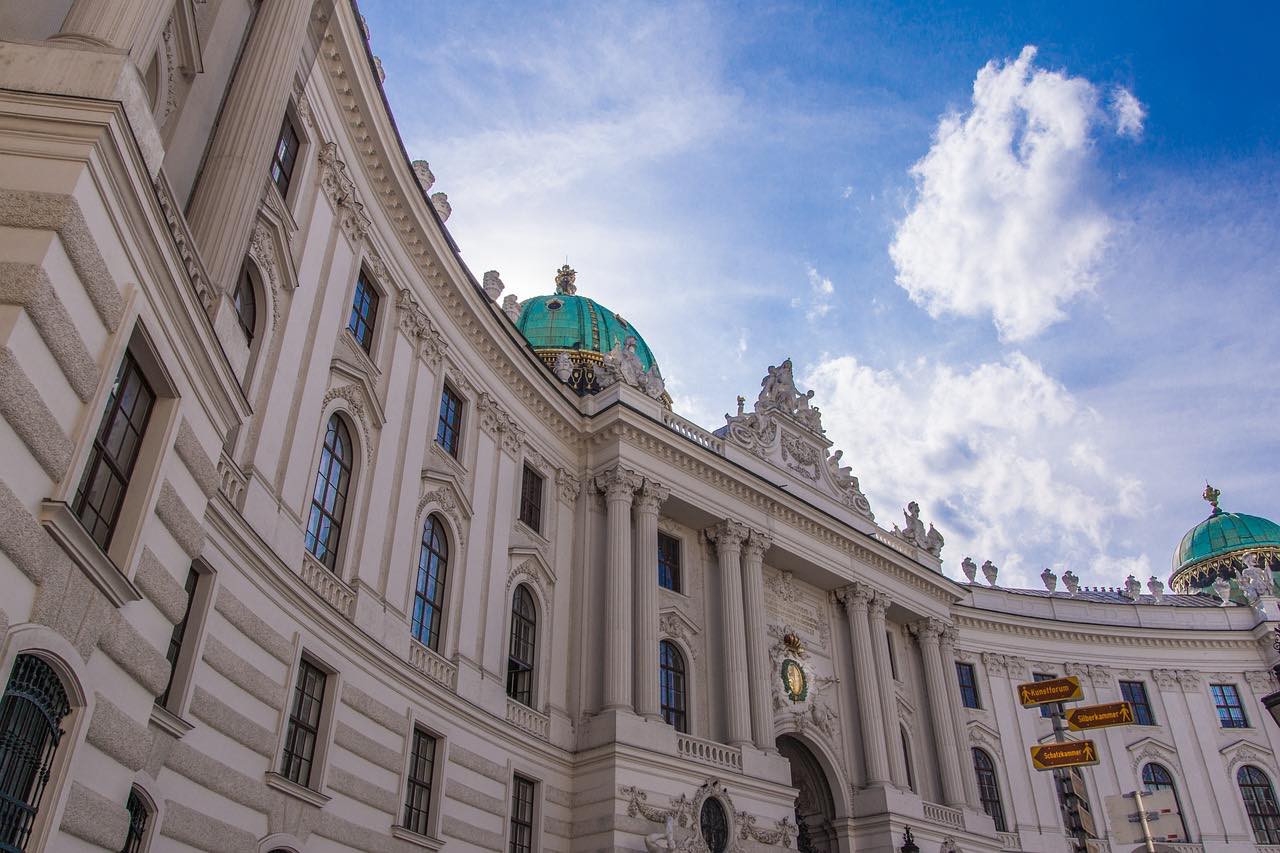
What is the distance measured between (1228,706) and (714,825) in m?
33.9

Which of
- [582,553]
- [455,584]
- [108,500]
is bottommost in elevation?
[108,500]

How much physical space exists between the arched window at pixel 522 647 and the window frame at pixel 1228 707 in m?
37.3

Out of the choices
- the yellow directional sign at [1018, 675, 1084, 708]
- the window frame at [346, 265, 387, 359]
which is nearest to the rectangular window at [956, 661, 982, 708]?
the yellow directional sign at [1018, 675, 1084, 708]

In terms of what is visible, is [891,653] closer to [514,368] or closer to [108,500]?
[514,368]

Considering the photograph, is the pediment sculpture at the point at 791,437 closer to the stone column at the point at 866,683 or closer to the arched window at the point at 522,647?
the stone column at the point at 866,683

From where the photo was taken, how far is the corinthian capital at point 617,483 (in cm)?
3077

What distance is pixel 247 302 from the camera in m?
17.9

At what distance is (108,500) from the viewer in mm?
9703

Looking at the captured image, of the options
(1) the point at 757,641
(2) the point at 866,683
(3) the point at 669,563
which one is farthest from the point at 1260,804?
(3) the point at 669,563

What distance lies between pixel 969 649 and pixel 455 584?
97.9ft

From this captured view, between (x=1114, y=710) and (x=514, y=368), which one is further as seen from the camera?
(x=514, y=368)

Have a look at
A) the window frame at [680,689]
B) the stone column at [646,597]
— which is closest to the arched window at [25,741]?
the stone column at [646,597]

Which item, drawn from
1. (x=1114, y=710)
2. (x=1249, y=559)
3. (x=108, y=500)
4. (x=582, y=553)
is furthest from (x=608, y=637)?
(x=1249, y=559)

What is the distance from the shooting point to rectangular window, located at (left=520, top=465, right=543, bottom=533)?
29031 mm
